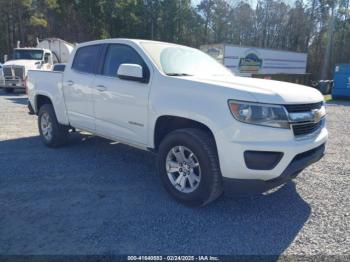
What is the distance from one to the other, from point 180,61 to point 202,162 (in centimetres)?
169

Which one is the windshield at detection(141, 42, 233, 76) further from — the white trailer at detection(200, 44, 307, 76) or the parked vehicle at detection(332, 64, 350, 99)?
the parked vehicle at detection(332, 64, 350, 99)

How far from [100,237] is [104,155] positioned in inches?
109

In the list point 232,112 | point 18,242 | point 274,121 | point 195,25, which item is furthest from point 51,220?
point 195,25

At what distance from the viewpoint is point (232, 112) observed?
10.6 ft

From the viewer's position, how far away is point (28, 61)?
17.4 m

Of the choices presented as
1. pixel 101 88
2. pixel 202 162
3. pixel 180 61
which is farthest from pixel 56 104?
pixel 202 162

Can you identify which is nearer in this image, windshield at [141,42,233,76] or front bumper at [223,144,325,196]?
front bumper at [223,144,325,196]

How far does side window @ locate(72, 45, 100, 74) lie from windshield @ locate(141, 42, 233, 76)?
3.48 feet

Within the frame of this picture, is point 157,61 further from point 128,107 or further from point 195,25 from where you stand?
point 195,25

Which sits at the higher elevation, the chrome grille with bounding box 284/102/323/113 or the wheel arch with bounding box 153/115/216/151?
the chrome grille with bounding box 284/102/323/113

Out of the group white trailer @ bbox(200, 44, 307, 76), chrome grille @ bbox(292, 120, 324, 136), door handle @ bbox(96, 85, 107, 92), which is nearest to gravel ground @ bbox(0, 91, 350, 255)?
chrome grille @ bbox(292, 120, 324, 136)

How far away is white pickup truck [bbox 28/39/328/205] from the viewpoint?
3182 millimetres

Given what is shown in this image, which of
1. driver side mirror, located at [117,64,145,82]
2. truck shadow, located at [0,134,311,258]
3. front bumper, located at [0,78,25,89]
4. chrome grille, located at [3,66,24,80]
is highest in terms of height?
driver side mirror, located at [117,64,145,82]

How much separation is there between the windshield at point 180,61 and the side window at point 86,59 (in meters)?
1.06
